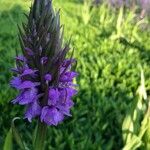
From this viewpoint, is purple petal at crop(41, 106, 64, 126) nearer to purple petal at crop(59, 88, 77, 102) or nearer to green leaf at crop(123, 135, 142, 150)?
purple petal at crop(59, 88, 77, 102)

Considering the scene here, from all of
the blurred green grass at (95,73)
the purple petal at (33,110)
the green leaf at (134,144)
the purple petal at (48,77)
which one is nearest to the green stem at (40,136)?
the purple petal at (33,110)

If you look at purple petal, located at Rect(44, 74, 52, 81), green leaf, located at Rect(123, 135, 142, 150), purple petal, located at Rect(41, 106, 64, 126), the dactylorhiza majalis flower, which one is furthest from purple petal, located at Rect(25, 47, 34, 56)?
green leaf, located at Rect(123, 135, 142, 150)

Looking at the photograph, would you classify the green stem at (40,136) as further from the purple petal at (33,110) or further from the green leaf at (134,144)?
the green leaf at (134,144)

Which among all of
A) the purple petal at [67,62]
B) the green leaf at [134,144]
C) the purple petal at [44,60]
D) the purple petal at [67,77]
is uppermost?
the purple petal at [44,60]

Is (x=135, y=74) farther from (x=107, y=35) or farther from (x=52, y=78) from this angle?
(x=52, y=78)

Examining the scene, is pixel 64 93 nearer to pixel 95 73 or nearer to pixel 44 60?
pixel 44 60
